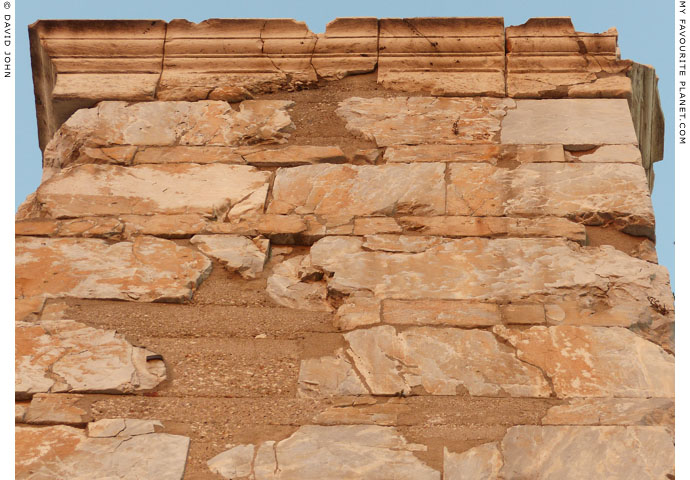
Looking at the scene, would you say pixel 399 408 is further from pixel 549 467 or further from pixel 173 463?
pixel 173 463

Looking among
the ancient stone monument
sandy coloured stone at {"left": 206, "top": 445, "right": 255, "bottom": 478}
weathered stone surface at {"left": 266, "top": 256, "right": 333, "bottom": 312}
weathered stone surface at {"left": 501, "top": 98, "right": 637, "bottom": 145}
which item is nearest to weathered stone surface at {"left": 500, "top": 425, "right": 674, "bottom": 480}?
the ancient stone monument

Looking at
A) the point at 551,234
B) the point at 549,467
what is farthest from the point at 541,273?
the point at 549,467

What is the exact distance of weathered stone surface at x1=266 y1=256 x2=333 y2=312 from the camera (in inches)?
155

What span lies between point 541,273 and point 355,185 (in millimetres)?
830

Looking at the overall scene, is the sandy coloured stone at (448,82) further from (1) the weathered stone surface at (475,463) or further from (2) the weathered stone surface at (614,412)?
(1) the weathered stone surface at (475,463)

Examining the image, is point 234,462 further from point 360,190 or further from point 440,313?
point 360,190

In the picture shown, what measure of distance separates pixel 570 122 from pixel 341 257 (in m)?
1.20

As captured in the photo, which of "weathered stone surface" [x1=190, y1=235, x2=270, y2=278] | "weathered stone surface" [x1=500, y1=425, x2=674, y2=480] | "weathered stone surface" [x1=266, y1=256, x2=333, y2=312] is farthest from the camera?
"weathered stone surface" [x1=190, y1=235, x2=270, y2=278]

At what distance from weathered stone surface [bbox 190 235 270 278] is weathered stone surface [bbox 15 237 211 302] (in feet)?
0.17

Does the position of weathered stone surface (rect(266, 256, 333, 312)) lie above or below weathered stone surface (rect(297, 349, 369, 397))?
above

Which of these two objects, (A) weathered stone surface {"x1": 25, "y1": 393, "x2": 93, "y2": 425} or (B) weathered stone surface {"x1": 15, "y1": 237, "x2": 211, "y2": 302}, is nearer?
(A) weathered stone surface {"x1": 25, "y1": 393, "x2": 93, "y2": 425}

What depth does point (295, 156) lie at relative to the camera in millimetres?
4512

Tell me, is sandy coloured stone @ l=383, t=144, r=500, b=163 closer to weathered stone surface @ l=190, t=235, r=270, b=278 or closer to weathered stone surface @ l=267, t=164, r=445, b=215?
weathered stone surface @ l=267, t=164, r=445, b=215

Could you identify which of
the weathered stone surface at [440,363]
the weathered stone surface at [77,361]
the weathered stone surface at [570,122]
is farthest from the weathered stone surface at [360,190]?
the weathered stone surface at [77,361]
